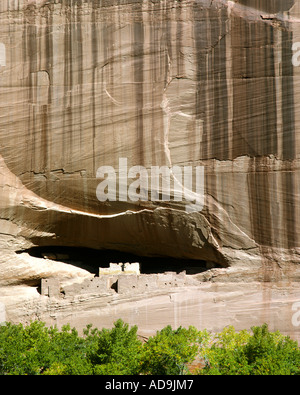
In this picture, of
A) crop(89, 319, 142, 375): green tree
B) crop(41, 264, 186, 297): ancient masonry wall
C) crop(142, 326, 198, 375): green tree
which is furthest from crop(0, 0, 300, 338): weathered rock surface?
crop(142, 326, 198, 375): green tree

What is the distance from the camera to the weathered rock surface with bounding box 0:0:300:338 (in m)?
15.1

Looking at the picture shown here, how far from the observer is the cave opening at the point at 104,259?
17.2 m

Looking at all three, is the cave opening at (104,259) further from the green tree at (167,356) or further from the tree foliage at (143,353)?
the green tree at (167,356)

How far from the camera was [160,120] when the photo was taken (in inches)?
608

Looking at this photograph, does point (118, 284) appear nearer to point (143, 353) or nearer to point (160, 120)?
point (143, 353)

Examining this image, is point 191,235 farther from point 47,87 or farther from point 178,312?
point 47,87

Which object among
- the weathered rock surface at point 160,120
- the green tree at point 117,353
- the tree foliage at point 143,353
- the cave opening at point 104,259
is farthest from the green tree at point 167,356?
the cave opening at point 104,259

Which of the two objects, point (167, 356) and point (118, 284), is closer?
point (167, 356)

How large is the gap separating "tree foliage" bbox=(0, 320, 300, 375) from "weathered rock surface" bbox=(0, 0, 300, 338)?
137cm

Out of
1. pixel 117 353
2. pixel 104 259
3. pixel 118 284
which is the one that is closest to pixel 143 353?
pixel 117 353

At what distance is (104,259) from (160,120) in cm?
467

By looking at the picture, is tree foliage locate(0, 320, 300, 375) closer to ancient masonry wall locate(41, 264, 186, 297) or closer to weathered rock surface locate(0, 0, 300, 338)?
ancient masonry wall locate(41, 264, 186, 297)

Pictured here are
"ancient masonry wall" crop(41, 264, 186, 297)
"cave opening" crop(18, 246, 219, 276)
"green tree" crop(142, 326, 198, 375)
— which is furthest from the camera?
"cave opening" crop(18, 246, 219, 276)

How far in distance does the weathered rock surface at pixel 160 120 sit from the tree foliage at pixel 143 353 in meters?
1.37
